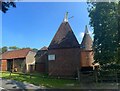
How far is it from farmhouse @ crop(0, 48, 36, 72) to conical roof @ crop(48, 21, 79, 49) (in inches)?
543

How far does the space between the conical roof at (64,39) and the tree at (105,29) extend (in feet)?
23.2

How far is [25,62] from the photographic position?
5191 centimetres

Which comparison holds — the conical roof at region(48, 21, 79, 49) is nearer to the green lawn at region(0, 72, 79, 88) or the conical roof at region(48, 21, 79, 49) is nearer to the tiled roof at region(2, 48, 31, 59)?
the green lawn at region(0, 72, 79, 88)

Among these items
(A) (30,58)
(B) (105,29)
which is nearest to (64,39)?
(B) (105,29)

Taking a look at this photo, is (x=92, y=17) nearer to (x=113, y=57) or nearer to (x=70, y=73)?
(x=113, y=57)

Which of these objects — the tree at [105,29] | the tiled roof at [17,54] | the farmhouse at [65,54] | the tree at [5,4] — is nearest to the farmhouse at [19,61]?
the tiled roof at [17,54]

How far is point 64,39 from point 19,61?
18.8m

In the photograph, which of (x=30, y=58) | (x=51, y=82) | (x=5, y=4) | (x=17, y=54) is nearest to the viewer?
(x=5, y=4)

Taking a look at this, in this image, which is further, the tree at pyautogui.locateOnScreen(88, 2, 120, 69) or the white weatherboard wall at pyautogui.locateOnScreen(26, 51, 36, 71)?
the white weatherboard wall at pyautogui.locateOnScreen(26, 51, 36, 71)

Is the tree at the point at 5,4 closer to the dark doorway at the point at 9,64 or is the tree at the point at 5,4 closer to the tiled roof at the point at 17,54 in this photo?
the tiled roof at the point at 17,54

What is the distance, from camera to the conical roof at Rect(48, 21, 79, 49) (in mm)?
36688

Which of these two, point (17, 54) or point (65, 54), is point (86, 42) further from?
point (17, 54)

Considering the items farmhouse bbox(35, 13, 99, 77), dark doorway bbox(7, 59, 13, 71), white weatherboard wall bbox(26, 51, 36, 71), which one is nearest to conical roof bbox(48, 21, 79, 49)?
farmhouse bbox(35, 13, 99, 77)

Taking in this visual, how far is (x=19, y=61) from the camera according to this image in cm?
5272
